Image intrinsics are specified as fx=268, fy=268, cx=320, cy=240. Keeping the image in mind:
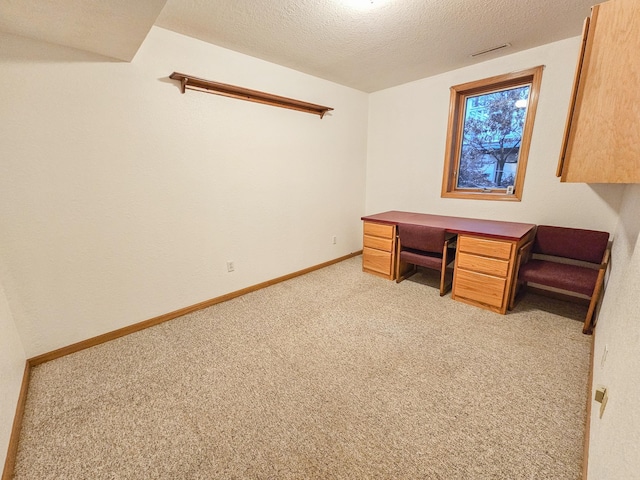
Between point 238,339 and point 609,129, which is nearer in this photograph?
point 609,129

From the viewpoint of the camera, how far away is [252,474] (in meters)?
1.16

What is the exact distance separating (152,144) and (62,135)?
516 millimetres

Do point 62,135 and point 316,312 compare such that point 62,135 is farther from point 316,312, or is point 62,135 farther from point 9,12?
point 316,312

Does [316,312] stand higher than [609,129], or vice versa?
[609,129]

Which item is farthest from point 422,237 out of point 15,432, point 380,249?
point 15,432

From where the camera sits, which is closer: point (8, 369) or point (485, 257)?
point (8, 369)

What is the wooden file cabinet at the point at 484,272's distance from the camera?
2.32 m

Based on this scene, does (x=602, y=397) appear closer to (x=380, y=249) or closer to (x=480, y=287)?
(x=480, y=287)

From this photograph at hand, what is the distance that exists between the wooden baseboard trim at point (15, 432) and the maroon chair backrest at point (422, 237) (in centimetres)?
299

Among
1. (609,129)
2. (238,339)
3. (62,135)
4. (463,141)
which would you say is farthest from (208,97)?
(463,141)

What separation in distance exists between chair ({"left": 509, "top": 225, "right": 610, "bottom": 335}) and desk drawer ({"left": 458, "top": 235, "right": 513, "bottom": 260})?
0.17 metres

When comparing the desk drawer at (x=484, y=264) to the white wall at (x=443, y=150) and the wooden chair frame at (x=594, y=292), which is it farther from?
the white wall at (x=443, y=150)

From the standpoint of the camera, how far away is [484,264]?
7.99ft

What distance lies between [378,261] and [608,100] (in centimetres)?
240
